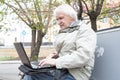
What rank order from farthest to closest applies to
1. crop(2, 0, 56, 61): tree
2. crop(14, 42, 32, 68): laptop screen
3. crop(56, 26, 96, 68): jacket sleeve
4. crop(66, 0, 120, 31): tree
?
crop(2, 0, 56, 61): tree, crop(66, 0, 120, 31): tree, crop(14, 42, 32, 68): laptop screen, crop(56, 26, 96, 68): jacket sleeve

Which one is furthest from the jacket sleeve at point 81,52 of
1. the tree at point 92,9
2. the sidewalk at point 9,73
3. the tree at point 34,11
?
the sidewalk at point 9,73

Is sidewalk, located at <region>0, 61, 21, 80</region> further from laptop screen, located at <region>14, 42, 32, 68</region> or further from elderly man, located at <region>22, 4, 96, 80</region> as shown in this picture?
elderly man, located at <region>22, 4, 96, 80</region>

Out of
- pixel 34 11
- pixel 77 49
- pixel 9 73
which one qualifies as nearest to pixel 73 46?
pixel 77 49

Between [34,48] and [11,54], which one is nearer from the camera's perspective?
[34,48]

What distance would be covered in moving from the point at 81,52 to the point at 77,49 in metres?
0.06

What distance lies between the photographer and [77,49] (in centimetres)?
364

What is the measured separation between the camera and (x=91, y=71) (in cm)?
384

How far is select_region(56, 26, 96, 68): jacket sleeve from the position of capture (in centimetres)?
358

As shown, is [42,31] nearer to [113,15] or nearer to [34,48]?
[34,48]

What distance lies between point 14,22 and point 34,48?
67.0 inches

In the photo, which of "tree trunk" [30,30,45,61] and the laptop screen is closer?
Result: the laptop screen

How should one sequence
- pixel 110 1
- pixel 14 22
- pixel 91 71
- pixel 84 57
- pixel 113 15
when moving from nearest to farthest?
pixel 84 57 → pixel 91 71 → pixel 113 15 → pixel 110 1 → pixel 14 22

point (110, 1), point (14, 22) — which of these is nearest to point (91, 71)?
point (110, 1)

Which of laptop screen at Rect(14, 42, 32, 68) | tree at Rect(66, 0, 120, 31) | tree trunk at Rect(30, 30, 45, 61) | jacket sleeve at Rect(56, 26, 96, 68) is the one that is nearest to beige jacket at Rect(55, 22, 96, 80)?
jacket sleeve at Rect(56, 26, 96, 68)
